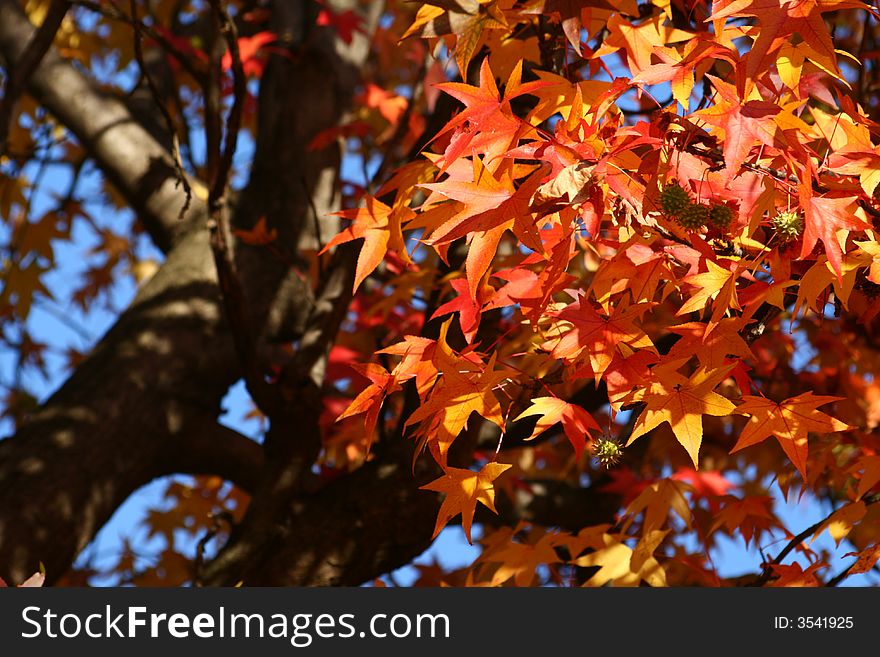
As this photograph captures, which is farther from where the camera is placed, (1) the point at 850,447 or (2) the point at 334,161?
(2) the point at 334,161

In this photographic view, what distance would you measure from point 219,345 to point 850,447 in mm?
1552

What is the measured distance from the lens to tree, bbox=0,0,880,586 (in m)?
1.32

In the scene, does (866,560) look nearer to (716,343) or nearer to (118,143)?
(716,343)

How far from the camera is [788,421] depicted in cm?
140

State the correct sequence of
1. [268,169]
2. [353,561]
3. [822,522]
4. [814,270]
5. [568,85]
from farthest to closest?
[268,169]
[353,561]
[822,522]
[568,85]
[814,270]

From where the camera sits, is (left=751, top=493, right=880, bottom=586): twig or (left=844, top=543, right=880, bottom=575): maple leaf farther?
(left=751, top=493, right=880, bottom=586): twig

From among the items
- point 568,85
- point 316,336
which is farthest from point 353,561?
point 568,85

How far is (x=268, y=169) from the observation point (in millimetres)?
2939

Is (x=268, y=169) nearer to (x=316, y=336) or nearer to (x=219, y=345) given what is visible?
(x=219, y=345)

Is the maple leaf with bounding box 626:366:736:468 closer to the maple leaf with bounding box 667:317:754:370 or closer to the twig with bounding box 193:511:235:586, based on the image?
the maple leaf with bounding box 667:317:754:370

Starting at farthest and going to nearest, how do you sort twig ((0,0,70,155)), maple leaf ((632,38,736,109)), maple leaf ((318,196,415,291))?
twig ((0,0,70,155)), maple leaf ((318,196,415,291)), maple leaf ((632,38,736,109))

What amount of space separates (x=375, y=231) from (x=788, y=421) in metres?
0.71

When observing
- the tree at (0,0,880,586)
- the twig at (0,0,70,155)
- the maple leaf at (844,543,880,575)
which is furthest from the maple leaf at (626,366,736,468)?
the twig at (0,0,70,155)

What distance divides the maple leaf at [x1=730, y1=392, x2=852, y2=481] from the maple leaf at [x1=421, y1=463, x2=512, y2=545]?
0.35m
